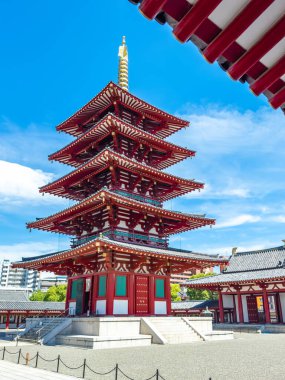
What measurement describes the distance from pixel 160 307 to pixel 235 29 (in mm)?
23662

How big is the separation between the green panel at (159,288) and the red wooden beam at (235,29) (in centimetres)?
2261

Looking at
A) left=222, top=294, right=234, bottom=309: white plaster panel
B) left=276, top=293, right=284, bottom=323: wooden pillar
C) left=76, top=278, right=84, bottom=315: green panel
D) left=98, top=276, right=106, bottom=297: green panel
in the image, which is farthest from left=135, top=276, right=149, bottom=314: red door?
left=222, top=294, right=234, bottom=309: white plaster panel

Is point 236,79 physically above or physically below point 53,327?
above

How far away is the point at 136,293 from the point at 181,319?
12.8 feet

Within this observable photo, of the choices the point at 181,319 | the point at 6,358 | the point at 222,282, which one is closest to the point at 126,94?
the point at 181,319

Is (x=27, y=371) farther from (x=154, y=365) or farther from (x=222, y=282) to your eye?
(x=222, y=282)

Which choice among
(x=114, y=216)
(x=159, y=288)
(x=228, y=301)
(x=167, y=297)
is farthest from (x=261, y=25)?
(x=228, y=301)

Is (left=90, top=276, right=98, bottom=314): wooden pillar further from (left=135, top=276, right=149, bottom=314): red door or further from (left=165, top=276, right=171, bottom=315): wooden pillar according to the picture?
(left=165, top=276, right=171, bottom=315): wooden pillar

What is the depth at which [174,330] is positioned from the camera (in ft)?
71.2

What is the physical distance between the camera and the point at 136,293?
23.2 m

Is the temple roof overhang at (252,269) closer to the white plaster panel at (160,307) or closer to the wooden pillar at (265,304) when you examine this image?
the wooden pillar at (265,304)

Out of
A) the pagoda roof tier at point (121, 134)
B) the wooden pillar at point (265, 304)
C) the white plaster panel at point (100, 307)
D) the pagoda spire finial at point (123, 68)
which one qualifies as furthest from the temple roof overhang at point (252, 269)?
the pagoda spire finial at point (123, 68)

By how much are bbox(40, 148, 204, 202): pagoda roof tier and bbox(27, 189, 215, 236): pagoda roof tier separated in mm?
2303

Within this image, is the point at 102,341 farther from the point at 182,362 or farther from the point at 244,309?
the point at 244,309
